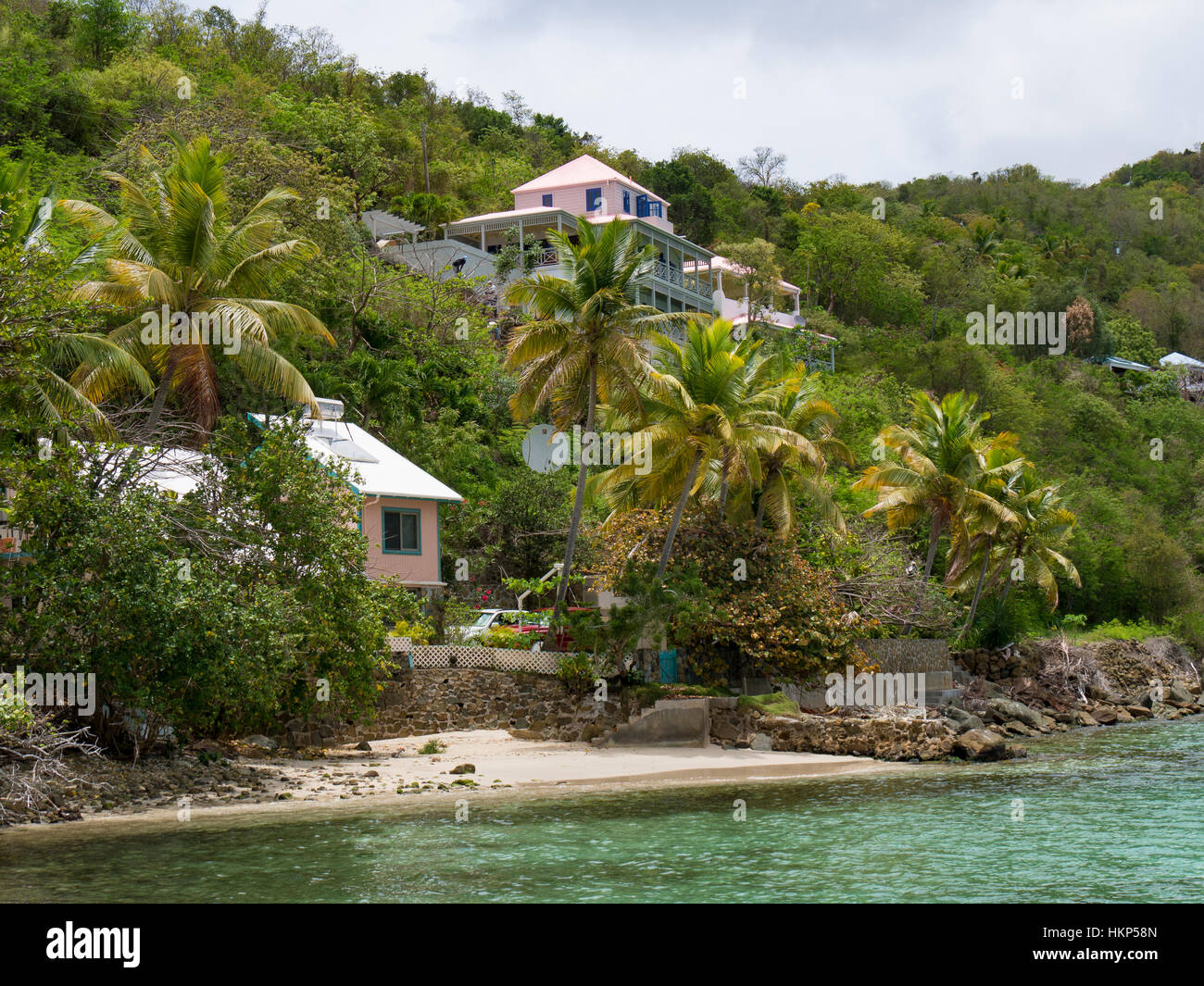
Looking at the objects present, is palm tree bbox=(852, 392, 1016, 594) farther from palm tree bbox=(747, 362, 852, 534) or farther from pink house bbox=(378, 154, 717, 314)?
pink house bbox=(378, 154, 717, 314)

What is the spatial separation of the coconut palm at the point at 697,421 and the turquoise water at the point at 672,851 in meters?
8.15

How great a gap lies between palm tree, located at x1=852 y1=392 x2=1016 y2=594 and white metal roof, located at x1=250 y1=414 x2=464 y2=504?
13.8 meters

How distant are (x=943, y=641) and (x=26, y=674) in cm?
2670

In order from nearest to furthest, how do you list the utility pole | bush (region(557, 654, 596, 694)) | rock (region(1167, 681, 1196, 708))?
bush (region(557, 654, 596, 694)), rock (region(1167, 681, 1196, 708)), the utility pole

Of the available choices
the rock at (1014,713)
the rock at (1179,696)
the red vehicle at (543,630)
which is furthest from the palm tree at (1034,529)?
the red vehicle at (543,630)

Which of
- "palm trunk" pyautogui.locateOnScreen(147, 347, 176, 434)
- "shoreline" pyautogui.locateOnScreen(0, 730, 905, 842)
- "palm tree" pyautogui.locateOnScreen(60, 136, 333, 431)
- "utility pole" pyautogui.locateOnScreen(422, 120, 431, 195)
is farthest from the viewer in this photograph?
"utility pole" pyautogui.locateOnScreen(422, 120, 431, 195)

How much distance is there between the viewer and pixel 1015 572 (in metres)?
38.4

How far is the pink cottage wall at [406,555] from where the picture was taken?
29.3 m

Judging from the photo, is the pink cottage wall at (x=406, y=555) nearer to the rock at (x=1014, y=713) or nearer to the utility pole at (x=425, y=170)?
the rock at (x=1014, y=713)

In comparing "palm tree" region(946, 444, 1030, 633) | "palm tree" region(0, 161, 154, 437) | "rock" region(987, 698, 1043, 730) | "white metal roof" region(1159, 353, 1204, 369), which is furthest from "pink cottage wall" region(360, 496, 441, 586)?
"white metal roof" region(1159, 353, 1204, 369)

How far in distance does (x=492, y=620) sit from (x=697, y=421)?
28.6 ft

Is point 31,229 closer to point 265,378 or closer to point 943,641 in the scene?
point 265,378

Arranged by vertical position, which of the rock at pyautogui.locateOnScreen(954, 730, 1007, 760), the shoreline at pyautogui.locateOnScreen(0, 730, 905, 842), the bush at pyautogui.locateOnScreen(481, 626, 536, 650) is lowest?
the rock at pyautogui.locateOnScreen(954, 730, 1007, 760)

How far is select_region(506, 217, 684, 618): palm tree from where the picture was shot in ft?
85.6
